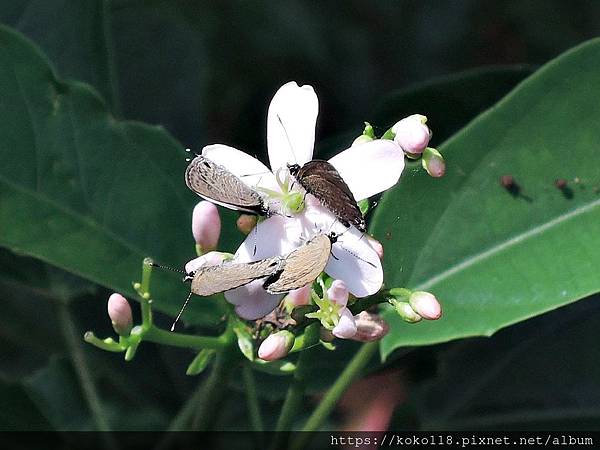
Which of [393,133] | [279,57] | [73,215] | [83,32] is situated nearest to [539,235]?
[393,133]

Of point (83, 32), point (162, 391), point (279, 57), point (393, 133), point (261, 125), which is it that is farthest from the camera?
point (279, 57)

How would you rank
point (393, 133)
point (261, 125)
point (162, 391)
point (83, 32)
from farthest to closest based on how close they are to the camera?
point (261, 125)
point (162, 391)
point (83, 32)
point (393, 133)

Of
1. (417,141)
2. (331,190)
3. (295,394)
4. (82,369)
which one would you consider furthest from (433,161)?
(82,369)

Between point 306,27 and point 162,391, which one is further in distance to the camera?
point 306,27

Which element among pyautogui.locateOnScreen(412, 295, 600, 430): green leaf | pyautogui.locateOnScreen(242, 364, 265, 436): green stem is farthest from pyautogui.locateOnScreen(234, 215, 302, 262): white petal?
pyautogui.locateOnScreen(412, 295, 600, 430): green leaf

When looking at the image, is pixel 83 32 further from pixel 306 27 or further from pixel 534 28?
pixel 534 28

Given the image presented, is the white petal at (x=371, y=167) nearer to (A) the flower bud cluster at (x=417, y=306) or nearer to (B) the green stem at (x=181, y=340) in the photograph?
(A) the flower bud cluster at (x=417, y=306)

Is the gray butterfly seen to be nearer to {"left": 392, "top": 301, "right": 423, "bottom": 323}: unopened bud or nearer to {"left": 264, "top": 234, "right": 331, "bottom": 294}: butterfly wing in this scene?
{"left": 264, "top": 234, "right": 331, "bottom": 294}: butterfly wing

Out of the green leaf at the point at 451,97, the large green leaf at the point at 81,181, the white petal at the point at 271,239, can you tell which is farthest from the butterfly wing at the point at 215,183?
the green leaf at the point at 451,97
